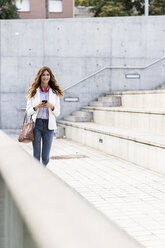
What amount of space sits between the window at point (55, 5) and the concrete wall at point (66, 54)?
31215 mm

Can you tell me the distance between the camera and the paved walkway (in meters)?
4.66

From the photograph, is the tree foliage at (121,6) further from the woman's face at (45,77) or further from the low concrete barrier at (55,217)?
the low concrete barrier at (55,217)

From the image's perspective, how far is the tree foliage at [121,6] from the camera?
1572 inches

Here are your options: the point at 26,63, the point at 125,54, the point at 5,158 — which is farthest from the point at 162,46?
the point at 5,158

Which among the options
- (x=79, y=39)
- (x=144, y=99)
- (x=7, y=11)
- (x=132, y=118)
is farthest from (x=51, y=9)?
(x=132, y=118)

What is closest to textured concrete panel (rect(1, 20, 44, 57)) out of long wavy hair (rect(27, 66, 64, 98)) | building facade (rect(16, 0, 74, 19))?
long wavy hair (rect(27, 66, 64, 98))

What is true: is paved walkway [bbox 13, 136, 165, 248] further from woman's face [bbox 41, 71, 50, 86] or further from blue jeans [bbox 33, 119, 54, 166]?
woman's face [bbox 41, 71, 50, 86]

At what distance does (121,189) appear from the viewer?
6711 mm

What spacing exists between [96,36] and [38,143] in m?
10.1

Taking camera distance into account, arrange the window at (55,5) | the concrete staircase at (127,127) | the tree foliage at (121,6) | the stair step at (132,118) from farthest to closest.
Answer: the window at (55,5)
the tree foliage at (121,6)
the stair step at (132,118)
the concrete staircase at (127,127)

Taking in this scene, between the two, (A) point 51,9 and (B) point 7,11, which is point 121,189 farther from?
(A) point 51,9

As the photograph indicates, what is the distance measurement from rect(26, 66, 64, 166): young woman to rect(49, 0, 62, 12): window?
41.2 m

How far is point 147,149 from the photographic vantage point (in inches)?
332

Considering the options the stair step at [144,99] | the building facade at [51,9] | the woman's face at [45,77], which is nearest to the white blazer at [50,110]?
the woman's face at [45,77]
